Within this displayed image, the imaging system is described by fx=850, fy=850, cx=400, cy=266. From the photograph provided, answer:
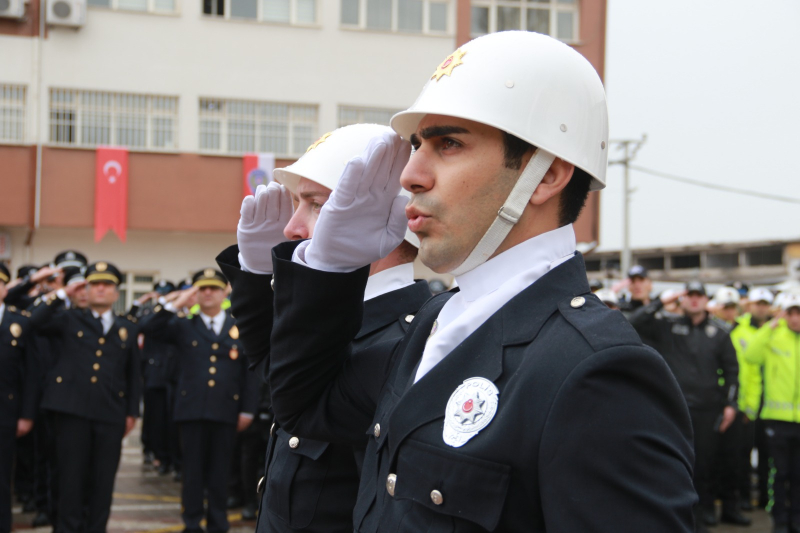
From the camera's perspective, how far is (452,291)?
6.98ft

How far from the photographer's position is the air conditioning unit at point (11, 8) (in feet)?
61.3

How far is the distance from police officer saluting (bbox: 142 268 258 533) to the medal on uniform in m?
6.07

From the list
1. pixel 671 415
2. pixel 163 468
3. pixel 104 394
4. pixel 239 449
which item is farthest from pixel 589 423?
pixel 163 468

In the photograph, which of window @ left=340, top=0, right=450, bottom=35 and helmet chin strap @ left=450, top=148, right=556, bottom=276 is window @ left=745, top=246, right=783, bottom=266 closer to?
window @ left=340, top=0, right=450, bottom=35

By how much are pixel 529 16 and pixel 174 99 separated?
9.46 metres

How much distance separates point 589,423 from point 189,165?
1965cm

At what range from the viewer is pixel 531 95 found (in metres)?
1.74

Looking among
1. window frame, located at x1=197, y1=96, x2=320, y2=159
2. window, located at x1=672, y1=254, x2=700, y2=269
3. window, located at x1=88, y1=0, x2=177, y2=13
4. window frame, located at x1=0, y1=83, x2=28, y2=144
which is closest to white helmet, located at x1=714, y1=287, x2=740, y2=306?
window frame, located at x1=197, y1=96, x2=320, y2=159

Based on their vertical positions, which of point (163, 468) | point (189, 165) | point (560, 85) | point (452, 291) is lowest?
point (163, 468)

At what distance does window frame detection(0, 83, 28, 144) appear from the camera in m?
19.2

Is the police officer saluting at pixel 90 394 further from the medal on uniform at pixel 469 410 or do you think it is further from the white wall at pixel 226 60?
the white wall at pixel 226 60

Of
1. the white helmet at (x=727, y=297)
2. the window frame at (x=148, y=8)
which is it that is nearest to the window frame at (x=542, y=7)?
the window frame at (x=148, y=8)

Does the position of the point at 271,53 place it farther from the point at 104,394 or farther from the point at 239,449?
the point at 104,394

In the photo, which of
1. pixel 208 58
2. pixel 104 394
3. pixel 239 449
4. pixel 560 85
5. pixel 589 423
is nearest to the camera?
pixel 589 423
